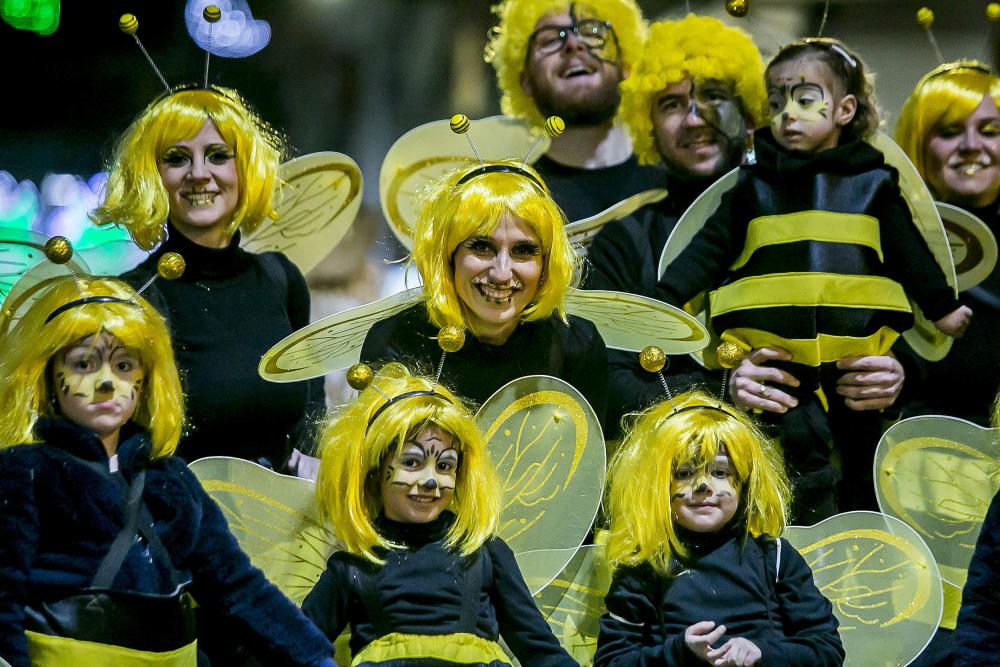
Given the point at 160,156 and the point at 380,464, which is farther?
the point at 160,156

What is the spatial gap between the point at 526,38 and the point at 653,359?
0.86 meters

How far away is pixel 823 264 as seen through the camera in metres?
2.95

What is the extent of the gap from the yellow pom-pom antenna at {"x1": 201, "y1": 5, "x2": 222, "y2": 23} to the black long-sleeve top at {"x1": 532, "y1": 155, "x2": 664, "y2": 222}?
82 cm

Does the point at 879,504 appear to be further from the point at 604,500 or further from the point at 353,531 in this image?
the point at 353,531

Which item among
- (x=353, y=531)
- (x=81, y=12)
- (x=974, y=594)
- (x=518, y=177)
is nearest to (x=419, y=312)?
(x=518, y=177)

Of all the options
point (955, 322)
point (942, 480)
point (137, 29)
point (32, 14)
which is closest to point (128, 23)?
point (137, 29)

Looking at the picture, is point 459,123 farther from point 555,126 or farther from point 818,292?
point 818,292

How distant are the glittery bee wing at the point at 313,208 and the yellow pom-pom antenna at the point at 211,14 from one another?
0.37 m

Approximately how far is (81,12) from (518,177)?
112cm

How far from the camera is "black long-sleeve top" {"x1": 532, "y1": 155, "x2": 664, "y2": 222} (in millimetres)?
3127

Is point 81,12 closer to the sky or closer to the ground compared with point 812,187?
closer to the sky

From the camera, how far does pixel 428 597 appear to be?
252cm

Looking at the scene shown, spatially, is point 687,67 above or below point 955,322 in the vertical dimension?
above

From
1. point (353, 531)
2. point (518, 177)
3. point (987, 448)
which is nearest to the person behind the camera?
point (353, 531)
